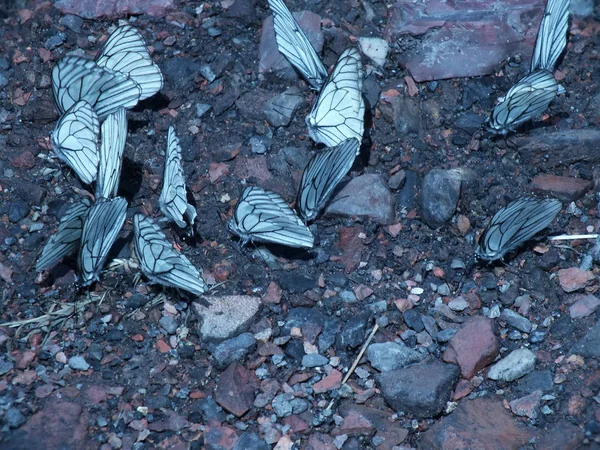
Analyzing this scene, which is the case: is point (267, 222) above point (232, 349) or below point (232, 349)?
above

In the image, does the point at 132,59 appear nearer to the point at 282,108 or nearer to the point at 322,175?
the point at 282,108

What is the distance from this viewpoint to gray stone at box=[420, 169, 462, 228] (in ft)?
17.7

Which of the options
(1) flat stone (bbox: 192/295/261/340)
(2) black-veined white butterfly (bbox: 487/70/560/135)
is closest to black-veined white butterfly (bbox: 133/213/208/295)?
(1) flat stone (bbox: 192/295/261/340)

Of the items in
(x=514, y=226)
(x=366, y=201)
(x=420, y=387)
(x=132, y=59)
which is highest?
(x=132, y=59)

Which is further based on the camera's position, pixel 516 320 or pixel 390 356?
pixel 516 320

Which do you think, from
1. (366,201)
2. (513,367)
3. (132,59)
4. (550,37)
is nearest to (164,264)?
(366,201)

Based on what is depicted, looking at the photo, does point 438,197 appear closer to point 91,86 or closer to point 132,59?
point 132,59

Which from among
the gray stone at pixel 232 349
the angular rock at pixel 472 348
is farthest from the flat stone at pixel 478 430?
the gray stone at pixel 232 349

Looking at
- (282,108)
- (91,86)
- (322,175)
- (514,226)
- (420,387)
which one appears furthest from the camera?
(282,108)

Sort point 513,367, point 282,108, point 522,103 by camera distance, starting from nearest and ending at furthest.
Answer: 1. point 513,367
2. point 522,103
3. point 282,108

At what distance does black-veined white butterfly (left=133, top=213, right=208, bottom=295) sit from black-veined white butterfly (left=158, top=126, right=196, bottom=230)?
242mm

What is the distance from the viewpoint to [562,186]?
220 inches

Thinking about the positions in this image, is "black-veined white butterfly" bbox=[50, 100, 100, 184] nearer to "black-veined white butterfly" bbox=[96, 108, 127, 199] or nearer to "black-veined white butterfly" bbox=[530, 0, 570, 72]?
"black-veined white butterfly" bbox=[96, 108, 127, 199]

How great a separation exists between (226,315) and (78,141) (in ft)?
6.07
